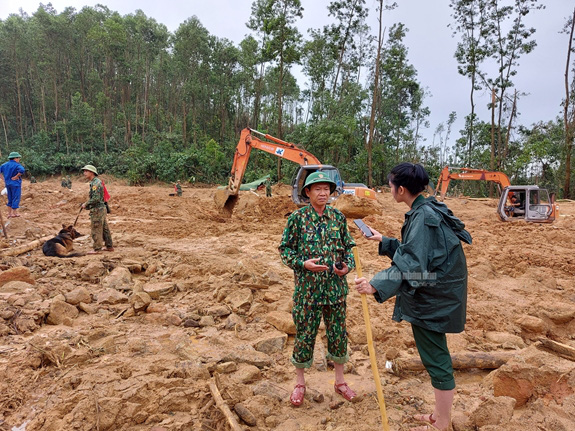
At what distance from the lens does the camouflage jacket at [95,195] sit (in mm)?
5840

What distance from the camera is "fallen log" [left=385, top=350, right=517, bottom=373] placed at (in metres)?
2.82

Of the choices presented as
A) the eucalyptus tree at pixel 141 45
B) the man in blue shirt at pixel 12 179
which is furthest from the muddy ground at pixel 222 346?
the eucalyptus tree at pixel 141 45

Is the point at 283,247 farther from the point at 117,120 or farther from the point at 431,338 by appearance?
the point at 117,120

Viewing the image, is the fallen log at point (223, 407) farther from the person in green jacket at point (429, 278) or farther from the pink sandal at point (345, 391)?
the person in green jacket at point (429, 278)

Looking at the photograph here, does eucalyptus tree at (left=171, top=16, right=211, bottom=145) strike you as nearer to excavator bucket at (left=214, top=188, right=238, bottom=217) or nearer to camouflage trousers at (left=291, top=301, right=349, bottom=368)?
excavator bucket at (left=214, top=188, right=238, bottom=217)

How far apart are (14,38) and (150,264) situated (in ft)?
117

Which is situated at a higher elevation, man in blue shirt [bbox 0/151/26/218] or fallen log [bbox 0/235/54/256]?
man in blue shirt [bbox 0/151/26/218]

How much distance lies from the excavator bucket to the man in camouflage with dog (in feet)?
26.1

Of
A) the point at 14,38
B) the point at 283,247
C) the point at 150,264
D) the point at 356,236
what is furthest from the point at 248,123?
the point at 283,247

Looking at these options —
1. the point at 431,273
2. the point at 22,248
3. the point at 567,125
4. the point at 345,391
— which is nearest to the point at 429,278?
the point at 431,273

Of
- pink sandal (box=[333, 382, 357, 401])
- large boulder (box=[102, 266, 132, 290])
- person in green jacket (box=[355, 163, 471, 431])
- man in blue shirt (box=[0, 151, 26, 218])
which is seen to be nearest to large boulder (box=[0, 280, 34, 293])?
large boulder (box=[102, 266, 132, 290])

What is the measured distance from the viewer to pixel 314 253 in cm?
226

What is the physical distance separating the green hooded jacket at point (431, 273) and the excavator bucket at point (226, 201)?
8590mm

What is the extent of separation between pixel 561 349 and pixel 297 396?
2.11 metres
